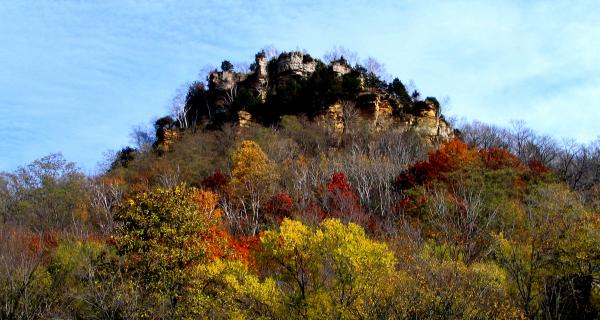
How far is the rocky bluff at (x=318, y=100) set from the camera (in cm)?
6681

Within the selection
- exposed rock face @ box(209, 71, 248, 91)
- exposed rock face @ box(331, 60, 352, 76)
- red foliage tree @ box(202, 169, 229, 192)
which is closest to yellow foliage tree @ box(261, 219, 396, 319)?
red foliage tree @ box(202, 169, 229, 192)

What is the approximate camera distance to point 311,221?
33656 mm

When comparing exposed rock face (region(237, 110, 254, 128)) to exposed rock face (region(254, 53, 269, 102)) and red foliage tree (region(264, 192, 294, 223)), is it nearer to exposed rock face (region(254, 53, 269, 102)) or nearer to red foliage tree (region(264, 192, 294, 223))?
exposed rock face (region(254, 53, 269, 102))

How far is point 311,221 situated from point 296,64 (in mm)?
44071

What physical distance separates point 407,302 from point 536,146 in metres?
57.4

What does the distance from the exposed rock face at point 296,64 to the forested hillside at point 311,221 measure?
227 mm

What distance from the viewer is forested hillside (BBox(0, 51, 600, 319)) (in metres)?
20.4

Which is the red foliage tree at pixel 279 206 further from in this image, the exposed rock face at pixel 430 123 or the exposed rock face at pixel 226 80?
the exposed rock face at pixel 226 80

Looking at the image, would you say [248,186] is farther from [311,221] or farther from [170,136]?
[170,136]

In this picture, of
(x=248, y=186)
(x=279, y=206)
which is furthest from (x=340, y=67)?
(x=279, y=206)

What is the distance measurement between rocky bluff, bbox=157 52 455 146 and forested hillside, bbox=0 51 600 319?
24 cm

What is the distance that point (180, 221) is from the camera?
68.7 ft

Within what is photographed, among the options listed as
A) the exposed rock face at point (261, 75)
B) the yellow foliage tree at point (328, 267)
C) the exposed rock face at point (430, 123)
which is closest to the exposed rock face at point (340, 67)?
the exposed rock face at point (261, 75)

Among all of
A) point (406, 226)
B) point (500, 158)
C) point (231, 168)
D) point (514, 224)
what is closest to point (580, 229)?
point (514, 224)
